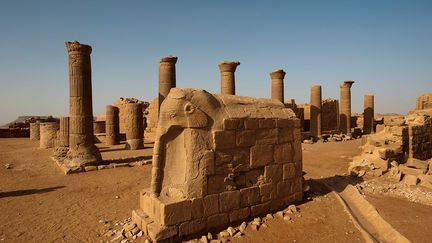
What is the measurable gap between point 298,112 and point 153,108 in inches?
512

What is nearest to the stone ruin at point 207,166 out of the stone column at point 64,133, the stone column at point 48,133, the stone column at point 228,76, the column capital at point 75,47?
the column capital at point 75,47

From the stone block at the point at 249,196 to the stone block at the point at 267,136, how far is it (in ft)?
3.24

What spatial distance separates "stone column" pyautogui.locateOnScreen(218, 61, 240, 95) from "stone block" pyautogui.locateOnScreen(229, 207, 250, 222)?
11.6 metres

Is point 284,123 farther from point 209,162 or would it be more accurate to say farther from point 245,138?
point 209,162

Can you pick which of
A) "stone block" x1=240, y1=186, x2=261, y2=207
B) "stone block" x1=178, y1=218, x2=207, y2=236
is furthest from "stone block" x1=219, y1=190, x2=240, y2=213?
"stone block" x1=178, y1=218, x2=207, y2=236

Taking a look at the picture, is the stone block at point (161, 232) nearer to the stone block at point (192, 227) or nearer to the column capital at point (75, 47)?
the stone block at point (192, 227)

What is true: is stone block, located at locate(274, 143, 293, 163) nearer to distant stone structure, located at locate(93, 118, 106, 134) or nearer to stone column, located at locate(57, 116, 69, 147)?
stone column, located at locate(57, 116, 69, 147)

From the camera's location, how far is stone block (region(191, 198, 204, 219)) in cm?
491

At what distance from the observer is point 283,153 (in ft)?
20.7

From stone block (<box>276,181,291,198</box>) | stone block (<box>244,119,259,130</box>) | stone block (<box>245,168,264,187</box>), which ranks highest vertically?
stone block (<box>244,119,259,130</box>)

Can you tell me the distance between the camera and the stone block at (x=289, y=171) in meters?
6.33

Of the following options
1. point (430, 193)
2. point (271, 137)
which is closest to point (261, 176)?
point (271, 137)

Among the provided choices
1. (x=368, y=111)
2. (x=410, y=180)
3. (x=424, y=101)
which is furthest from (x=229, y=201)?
(x=424, y=101)

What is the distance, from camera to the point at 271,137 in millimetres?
6078
